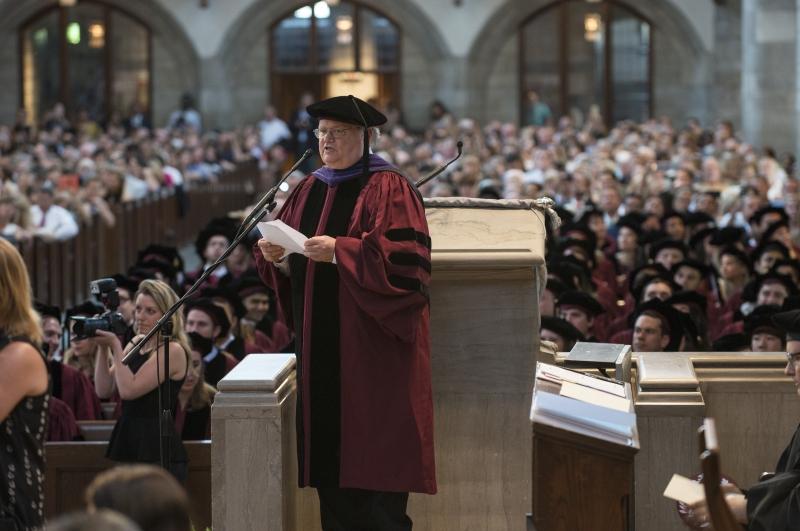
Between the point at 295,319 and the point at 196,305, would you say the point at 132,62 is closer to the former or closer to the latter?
the point at 196,305

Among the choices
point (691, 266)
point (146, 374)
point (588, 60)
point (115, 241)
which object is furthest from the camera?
point (588, 60)

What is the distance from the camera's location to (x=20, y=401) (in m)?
4.63

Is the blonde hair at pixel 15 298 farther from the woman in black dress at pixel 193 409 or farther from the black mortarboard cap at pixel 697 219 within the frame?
the black mortarboard cap at pixel 697 219

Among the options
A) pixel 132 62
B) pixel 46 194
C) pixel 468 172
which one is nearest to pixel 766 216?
pixel 468 172

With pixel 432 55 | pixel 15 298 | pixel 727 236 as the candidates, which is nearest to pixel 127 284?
pixel 727 236

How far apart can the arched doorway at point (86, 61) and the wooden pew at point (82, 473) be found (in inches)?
1202

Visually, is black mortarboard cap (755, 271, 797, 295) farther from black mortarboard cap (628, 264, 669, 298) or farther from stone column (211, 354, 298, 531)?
stone column (211, 354, 298, 531)

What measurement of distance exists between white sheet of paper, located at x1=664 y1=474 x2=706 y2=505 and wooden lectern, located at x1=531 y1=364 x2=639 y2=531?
0.38ft

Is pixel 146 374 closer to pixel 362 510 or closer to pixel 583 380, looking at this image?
pixel 362 510

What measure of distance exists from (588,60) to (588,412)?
33819 millimetres

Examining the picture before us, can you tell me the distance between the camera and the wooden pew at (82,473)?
6.70 metres

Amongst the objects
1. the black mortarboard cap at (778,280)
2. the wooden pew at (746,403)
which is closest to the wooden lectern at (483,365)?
the wooden pew at (746,403)

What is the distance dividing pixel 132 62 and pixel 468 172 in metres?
18.6

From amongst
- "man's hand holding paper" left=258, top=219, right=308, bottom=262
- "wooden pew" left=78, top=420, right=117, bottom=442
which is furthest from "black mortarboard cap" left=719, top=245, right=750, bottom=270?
"man's hand holding paper" left=258, top=219, right=308, bottom=262
